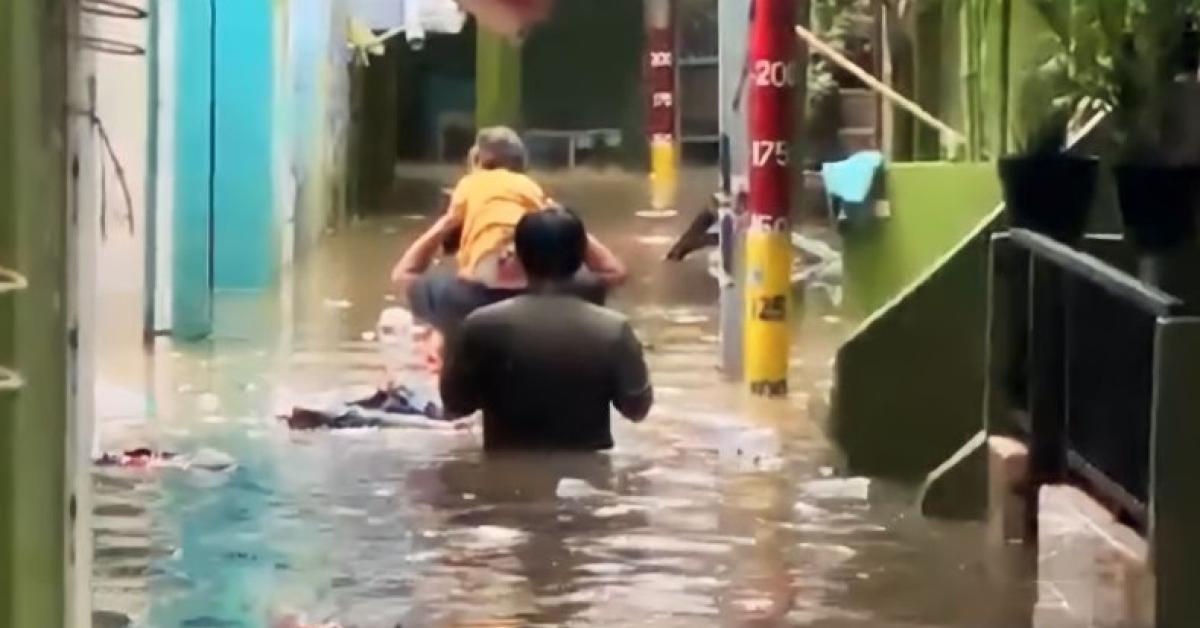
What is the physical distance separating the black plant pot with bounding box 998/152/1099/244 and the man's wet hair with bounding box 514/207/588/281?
3.72 ft

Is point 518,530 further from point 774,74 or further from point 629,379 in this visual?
point 774,74

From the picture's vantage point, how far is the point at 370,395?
655cm

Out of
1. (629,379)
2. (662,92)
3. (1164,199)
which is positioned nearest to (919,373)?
(629,379)

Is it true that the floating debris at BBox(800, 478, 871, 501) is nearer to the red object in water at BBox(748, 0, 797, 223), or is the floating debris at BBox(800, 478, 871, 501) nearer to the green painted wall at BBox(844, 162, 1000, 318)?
the green painted wall at BBox(844, 162, 1000, 318)

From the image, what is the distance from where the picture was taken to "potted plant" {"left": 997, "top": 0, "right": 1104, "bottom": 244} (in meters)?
4.76

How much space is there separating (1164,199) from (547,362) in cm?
A: 167

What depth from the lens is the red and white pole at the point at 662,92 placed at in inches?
713

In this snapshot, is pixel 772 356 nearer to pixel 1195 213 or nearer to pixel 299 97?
pixel 1195 213

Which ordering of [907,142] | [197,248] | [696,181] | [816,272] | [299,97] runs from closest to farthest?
[197,248] < [907,142] < [816,272] < [299,97] < [696,181]

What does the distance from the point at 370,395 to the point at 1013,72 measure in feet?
6.80

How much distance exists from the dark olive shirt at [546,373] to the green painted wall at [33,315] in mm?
3071

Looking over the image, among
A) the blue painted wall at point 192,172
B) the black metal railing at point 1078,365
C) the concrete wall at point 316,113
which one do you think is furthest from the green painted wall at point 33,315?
the concrete wall at point 316,113

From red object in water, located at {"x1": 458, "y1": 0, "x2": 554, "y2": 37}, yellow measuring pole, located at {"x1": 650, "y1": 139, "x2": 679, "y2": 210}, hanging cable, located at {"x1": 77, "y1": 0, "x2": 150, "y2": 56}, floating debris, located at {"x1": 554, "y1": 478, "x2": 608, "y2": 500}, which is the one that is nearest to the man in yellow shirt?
floating debris, located at {"x1": 554, "y1": 478, "x2": 608, "y2": 500}

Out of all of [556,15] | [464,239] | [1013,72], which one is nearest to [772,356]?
[464,239]
